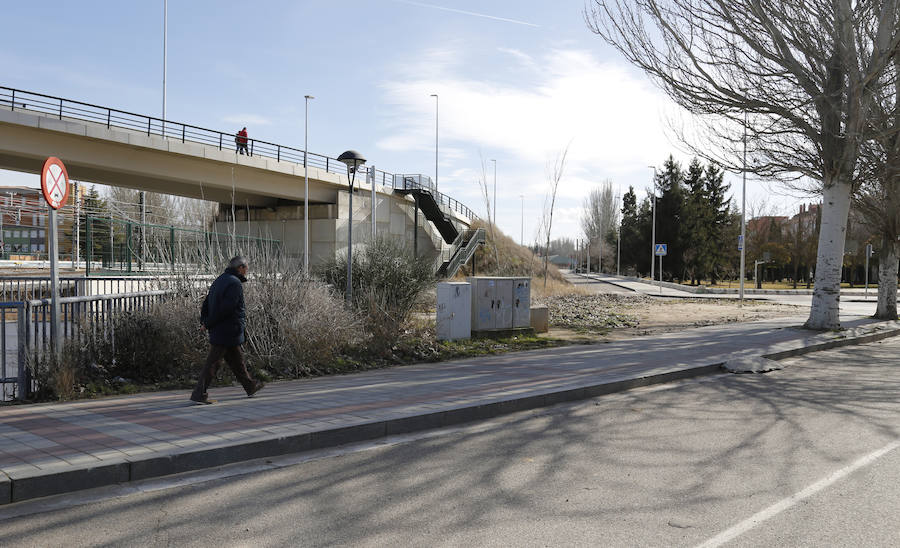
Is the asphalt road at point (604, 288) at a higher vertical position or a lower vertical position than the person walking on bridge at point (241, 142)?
lower

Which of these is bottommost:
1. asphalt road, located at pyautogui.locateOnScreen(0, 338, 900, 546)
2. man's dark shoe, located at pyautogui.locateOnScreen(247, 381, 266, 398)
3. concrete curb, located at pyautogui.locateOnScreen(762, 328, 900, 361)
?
concrete curb, located at pyautogui.locateOnScreen(762, 328, 900, 361)

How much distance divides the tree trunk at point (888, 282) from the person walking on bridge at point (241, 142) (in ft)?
91.2

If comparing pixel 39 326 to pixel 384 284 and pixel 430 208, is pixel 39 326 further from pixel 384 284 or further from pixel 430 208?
pixel 430 208

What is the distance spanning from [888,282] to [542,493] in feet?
73.5

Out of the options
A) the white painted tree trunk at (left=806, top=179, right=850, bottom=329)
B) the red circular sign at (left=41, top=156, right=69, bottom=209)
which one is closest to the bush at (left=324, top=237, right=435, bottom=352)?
the red circular sign at (left=41, top=156, right=69, bottom=209)

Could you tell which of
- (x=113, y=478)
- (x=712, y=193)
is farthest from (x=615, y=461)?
(x=712, y=193)

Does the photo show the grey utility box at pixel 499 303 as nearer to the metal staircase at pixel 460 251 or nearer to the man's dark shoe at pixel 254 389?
the man's dark shoe at pixel 254 389

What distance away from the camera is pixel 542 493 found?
501 centimetres

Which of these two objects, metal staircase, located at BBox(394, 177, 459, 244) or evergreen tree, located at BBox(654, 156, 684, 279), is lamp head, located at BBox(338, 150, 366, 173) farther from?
evergreen tree, located at BBox(654, 156, 684, 279)

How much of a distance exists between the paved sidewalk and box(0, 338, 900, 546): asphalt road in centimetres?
22

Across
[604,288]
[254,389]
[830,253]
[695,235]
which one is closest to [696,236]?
[695,235]

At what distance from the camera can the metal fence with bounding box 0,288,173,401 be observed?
8094mm

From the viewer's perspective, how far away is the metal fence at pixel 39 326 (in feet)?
26.6

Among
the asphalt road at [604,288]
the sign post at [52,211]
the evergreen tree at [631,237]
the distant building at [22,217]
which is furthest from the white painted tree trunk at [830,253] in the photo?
the evergreen tree at [631,237]
